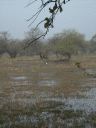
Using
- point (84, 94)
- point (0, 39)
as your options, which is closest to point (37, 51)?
point (0, 39)

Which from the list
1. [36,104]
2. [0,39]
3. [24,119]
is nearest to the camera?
[24,119]

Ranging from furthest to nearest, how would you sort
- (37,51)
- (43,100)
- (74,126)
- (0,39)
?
(0,39) < (37,51) < (43,100) < (74,126)

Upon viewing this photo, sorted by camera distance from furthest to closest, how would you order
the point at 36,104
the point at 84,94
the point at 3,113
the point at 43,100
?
the point at 84,94, the point at 43,100, the point at 36,104, the point at 3,113

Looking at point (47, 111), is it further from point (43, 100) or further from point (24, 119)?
point (43, 100)

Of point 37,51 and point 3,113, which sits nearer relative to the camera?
point 3,113

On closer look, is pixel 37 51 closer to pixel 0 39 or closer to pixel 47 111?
pixel 0 39

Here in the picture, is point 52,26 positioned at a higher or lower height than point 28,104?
higher

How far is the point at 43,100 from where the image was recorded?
750 inches

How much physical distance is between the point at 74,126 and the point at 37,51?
106 m

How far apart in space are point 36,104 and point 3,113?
2.66 meters

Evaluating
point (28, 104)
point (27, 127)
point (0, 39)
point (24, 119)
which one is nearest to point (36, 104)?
point (28, 104)

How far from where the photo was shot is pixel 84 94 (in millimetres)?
21656

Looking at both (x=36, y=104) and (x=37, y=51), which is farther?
(x=37, y=51)

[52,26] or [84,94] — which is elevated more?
[52,26]
